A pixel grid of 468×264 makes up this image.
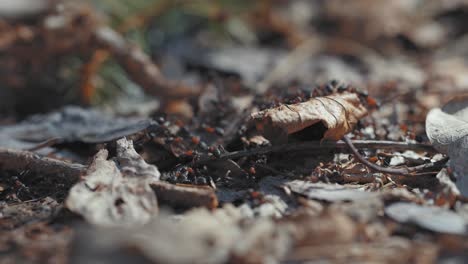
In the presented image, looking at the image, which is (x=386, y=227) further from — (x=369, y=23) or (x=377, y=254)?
(x=369, y=23)

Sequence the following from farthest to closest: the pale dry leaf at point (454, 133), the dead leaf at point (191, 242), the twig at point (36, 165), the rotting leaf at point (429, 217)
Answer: the twig at point (36, 165)
the pale dry leaf at point (454, 133)
the rotting leaf at point (429, 217)
the dead leaf at point (191, 242)

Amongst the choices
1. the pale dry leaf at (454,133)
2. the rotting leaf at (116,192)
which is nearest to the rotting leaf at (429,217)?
the pale dry leaf at (454,133)

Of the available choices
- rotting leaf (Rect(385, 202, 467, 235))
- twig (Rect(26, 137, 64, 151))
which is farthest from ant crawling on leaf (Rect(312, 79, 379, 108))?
twig (Rect(26, 137, 64, 151))

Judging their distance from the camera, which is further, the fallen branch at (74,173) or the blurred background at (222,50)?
the blurred background at (222,50)

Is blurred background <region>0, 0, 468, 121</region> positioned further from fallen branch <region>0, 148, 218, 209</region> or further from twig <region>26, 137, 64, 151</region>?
fallen branch <region>0, 148, 218, 209</region>

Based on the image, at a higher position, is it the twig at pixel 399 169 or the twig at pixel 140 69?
the twig at pixel 140 69

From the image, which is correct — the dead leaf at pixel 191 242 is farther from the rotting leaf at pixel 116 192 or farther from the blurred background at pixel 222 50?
the blurred background at pixel 222 50

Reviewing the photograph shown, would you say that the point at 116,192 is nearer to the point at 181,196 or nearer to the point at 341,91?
the point at 181,196
